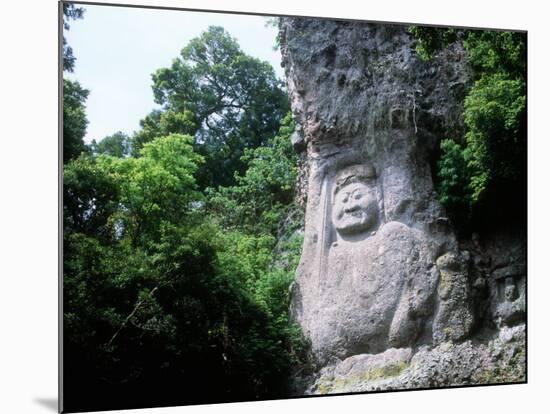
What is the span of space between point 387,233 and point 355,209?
413 mm

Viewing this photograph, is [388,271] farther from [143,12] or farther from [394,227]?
[143,12]

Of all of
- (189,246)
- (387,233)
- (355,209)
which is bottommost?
(189,246)

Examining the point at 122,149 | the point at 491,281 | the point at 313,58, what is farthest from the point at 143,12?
the point at 491,281

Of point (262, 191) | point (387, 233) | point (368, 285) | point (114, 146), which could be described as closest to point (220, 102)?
point (262, 191)

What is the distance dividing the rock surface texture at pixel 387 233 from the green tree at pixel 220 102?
40 cm

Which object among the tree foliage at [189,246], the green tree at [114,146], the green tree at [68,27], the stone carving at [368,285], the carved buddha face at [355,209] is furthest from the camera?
the carved buddha face at [355,209]

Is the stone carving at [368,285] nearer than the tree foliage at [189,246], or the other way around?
the tree foliage at [189,246]

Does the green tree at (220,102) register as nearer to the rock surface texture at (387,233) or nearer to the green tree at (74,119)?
the rock surface texture at (387,233)

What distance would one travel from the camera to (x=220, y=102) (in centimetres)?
828

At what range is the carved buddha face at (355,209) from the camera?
8656 mm

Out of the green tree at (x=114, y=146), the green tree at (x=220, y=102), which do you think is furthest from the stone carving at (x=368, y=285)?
the green tree at (x=114, y=146)

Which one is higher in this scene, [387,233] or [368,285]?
[387,233]

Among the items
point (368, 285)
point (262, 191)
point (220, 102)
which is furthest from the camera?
point (262, 191)

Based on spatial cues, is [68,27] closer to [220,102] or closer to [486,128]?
[220,102]
